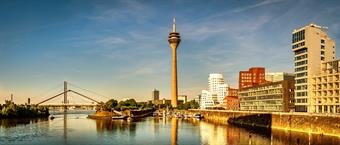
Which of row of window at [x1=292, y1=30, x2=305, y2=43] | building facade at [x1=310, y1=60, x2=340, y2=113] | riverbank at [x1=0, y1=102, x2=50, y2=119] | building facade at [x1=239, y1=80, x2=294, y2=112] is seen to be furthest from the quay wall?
riverbank at [x1=0, y1=102, x2=50, y2=119]

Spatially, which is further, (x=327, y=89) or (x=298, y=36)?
(x=298, y=36)

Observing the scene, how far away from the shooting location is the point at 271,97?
150500mm

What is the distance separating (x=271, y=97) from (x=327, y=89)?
145 feet

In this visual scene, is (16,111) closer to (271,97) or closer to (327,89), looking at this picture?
(271,97)

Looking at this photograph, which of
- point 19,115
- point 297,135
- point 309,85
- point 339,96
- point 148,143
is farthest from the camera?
point 19,115

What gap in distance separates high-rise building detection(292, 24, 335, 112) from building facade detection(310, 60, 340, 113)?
2.03m

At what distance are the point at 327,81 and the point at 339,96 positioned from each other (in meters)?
6.63

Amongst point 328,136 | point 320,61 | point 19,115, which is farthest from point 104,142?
point 19,115

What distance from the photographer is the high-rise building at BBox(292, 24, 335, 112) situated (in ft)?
376

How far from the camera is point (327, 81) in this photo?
107062mm

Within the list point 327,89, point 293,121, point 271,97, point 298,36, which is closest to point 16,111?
point 271,97

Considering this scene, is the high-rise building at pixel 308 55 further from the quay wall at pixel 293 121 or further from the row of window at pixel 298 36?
the quay wall at pixel 293 121

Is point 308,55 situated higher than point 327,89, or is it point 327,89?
point 308,55

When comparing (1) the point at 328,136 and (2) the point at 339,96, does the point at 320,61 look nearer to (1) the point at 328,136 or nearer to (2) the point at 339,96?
(2) the point at 339,96
